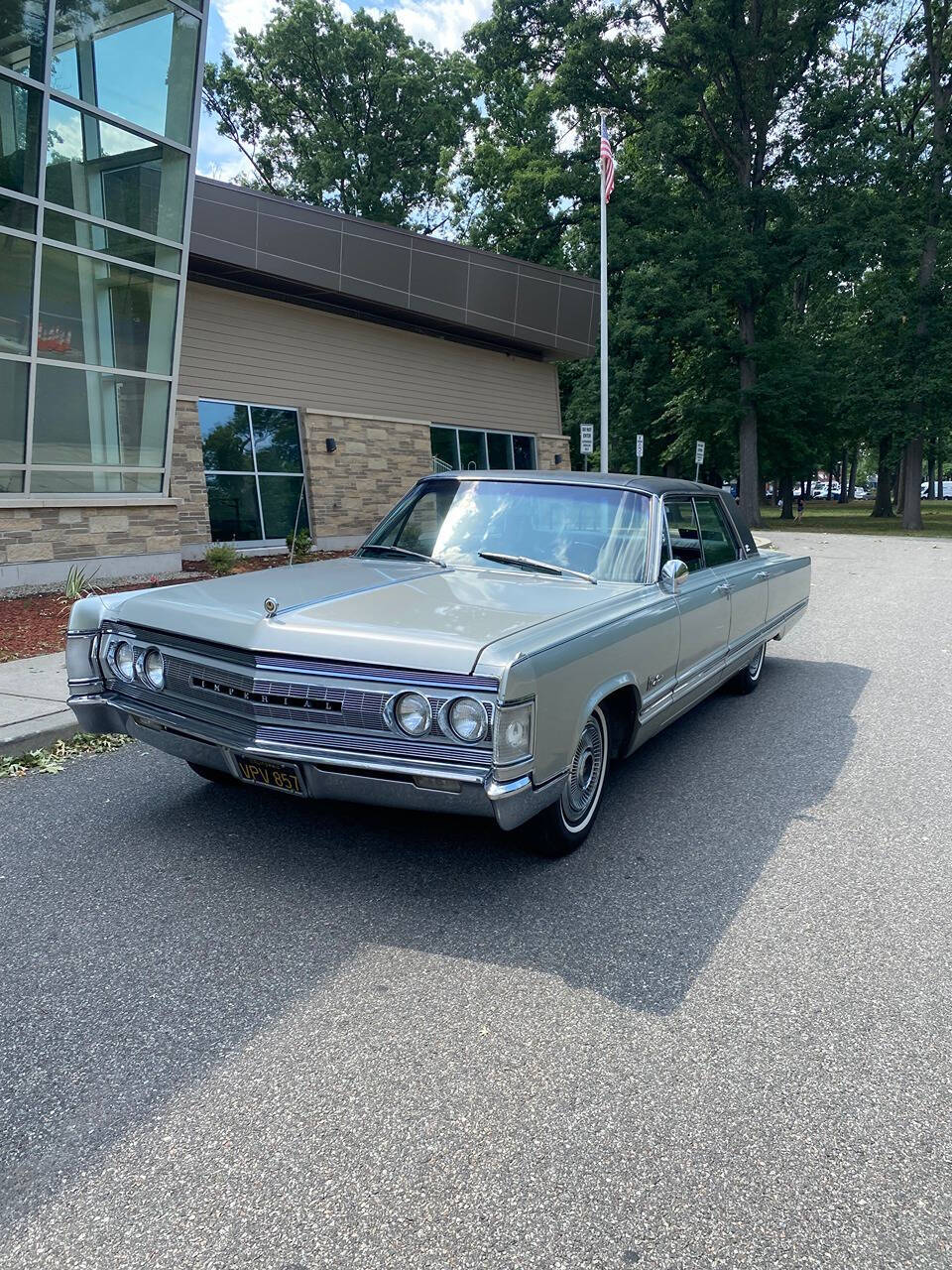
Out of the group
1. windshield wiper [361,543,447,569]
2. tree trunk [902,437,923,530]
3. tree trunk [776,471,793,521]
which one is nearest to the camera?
windshield wiper [361,543,447,569]

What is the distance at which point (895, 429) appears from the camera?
29.5m

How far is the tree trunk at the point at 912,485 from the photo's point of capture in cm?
2973

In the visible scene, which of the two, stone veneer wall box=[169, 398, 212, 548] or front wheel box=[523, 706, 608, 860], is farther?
stone veneer wall box=[169, 398, 212, 548]

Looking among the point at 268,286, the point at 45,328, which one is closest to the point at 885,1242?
the point at 45,328

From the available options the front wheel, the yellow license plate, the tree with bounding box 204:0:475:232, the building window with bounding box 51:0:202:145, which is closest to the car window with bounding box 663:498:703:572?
the front wheel

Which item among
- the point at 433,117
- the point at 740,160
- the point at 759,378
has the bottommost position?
the point at 759,378

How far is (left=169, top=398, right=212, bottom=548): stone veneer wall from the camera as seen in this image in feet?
48.7

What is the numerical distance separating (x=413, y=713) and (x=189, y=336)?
13.9 meters

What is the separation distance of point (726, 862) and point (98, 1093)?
101 inches

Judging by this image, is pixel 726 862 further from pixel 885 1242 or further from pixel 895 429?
pixel 895 429

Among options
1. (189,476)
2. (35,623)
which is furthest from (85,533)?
(189,476)

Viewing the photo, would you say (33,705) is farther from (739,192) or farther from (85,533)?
(739,192)

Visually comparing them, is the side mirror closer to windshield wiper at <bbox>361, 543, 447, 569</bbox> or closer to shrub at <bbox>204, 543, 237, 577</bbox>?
windshield wiper at <bbox>361, 543, 447, 569</bbox>

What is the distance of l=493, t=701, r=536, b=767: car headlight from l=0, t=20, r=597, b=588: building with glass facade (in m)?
9.50
